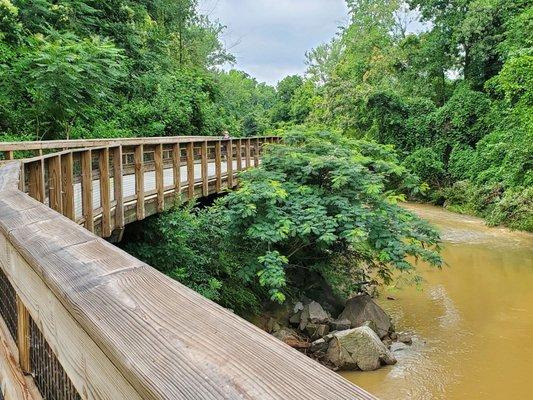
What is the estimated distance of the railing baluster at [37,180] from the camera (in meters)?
3.81

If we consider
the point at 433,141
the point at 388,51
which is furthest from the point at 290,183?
the point at 388,51

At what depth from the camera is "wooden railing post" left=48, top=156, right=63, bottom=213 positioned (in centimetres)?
438

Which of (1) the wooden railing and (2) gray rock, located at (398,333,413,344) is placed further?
(2) gray rock, located at (398,333,413,344)

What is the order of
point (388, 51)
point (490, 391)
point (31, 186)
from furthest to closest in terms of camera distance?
point (388, 51) < point (490, 391) < point (31, 186)

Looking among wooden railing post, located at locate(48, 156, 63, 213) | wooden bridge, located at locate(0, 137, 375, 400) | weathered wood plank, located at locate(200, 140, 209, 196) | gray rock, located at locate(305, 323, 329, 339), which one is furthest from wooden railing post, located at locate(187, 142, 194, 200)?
wooden bridge, located at locate(0, 137, 375, 400)

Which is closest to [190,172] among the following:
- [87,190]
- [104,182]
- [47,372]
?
[104,182]

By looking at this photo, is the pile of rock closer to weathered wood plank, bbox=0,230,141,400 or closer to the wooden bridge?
the wooden bridge

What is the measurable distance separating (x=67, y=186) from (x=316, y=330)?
507 centimetres

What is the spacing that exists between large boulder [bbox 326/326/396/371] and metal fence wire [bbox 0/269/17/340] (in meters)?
6.03

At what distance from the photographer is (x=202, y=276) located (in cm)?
739

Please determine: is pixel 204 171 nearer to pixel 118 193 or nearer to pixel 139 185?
pixel 139 185

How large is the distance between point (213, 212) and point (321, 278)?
2.85 m

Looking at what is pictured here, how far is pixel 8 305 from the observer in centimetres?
190

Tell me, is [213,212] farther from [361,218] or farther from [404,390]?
[404,390]
